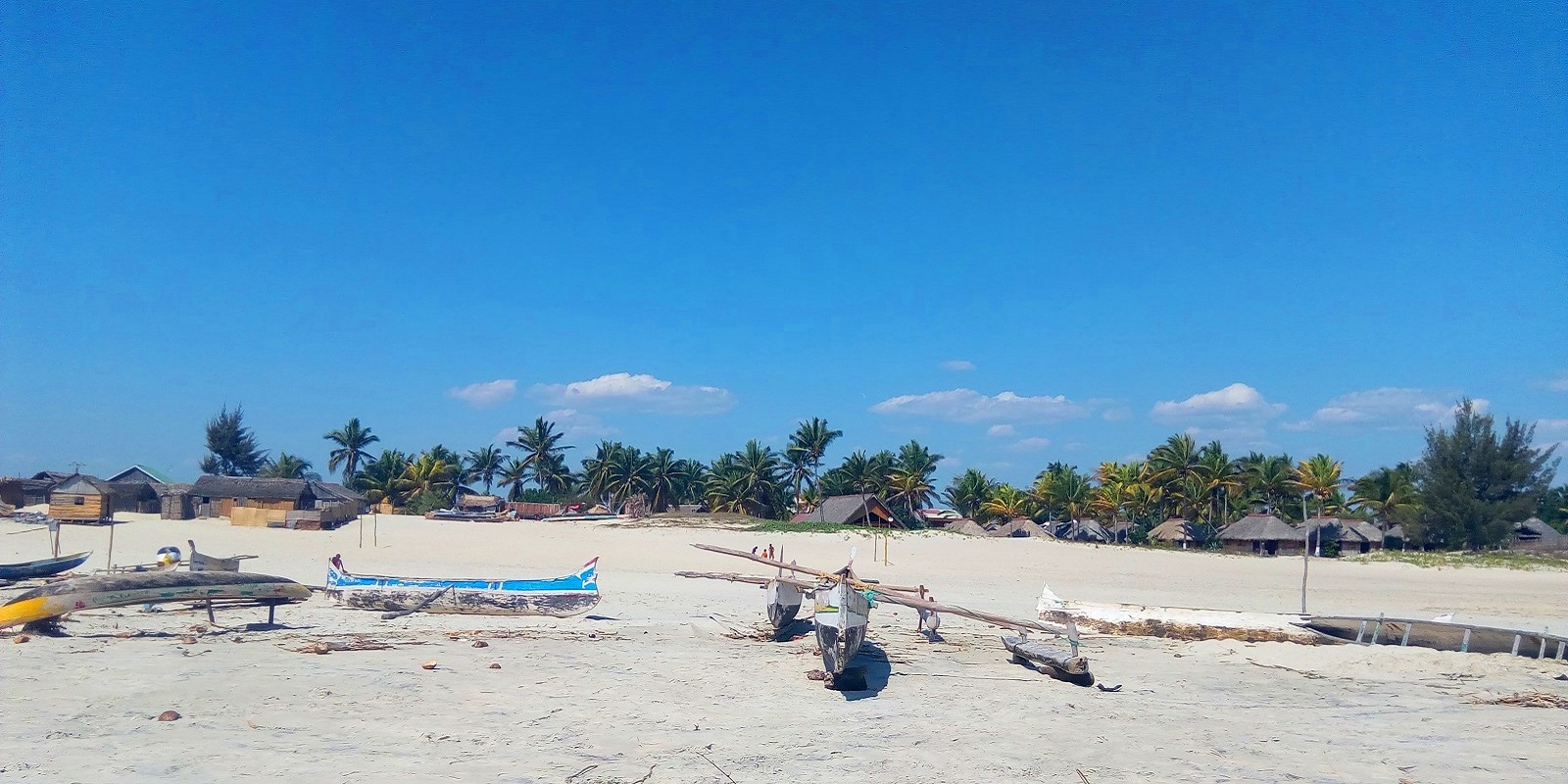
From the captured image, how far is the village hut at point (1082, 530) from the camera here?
1914 inches

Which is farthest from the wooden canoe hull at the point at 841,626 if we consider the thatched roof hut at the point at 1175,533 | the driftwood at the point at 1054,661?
the thatched roof hut at the point at 1175,533

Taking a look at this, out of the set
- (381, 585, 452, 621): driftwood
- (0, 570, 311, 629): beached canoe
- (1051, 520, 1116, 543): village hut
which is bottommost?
(1051, 520, 1116, 543): village hut

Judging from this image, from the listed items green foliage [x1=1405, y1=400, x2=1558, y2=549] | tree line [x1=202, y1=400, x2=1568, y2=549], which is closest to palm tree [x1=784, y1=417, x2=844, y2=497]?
tree line [x1=202, y1=400, x2=1568, y2=549]

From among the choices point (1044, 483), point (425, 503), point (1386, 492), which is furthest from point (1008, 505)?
point (425, 503)

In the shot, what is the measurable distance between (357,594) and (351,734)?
814cm

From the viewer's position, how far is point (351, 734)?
28.3 ft

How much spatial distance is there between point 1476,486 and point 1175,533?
12391 millimetres

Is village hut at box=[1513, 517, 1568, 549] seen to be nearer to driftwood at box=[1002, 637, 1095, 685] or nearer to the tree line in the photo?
the tree line

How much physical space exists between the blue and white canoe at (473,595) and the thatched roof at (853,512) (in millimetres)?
25525

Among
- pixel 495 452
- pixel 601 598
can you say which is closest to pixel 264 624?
pixel 601 598

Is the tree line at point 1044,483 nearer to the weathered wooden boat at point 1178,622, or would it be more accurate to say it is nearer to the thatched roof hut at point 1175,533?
the thatched roof hut at point 1175,533

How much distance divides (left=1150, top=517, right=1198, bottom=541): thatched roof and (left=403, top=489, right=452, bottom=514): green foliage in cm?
3796

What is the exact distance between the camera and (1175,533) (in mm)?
42750

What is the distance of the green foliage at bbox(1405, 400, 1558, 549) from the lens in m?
37.8
